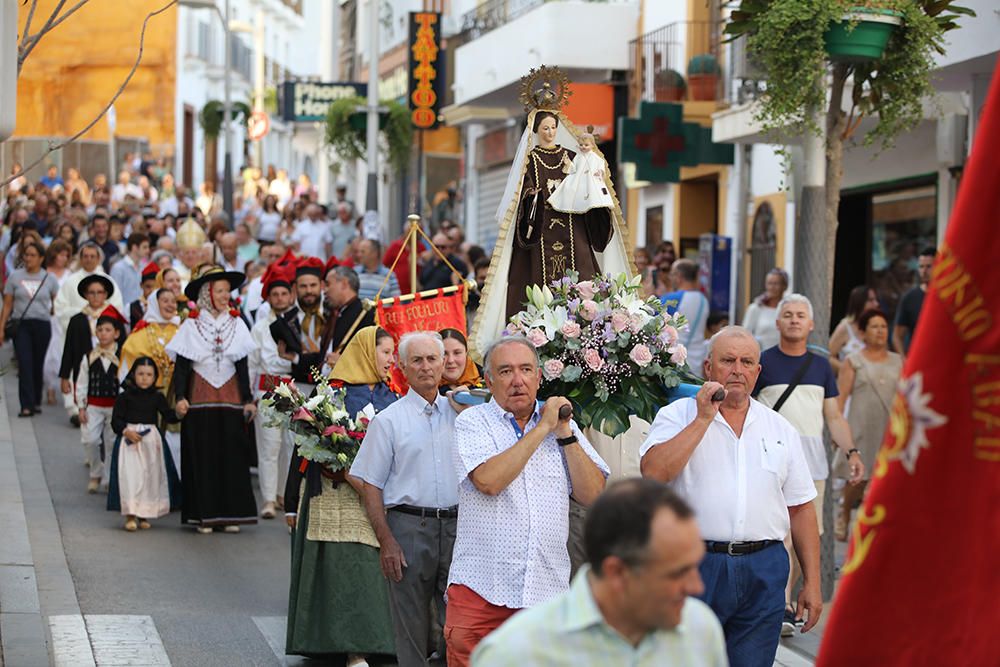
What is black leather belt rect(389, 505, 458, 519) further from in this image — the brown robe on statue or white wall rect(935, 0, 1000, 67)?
white wall rect(935, 0, 1000, 67)

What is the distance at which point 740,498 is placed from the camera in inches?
278

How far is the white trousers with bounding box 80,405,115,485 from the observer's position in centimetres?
1623

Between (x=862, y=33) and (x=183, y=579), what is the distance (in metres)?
5.61

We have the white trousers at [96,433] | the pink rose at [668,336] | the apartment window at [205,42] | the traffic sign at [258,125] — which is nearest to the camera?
the pink rose at [668,336]

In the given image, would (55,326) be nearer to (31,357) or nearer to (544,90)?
(31,357)

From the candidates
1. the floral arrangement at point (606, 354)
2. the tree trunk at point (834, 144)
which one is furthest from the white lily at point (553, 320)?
the tree trunk at point (834, 144)

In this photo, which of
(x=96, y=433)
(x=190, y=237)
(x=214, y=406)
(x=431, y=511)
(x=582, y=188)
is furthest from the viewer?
(x=190, y=237)

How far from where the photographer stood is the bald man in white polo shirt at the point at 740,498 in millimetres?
7008

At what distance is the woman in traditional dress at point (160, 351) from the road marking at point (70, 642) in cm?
441

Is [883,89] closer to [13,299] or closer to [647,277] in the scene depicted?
[647,277]

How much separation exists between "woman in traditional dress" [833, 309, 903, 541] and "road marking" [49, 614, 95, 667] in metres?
5.99

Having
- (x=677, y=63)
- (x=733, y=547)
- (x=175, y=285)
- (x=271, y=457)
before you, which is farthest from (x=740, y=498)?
(x=677, y=63)

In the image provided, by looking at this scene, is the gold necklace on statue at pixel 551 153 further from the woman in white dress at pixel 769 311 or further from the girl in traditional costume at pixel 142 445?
the woman in white dress at pixel 769 311

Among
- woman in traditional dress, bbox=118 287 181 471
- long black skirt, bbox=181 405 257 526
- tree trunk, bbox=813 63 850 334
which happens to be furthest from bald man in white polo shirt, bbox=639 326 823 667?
woman in traditional dress, bbox=118 287 181 471
